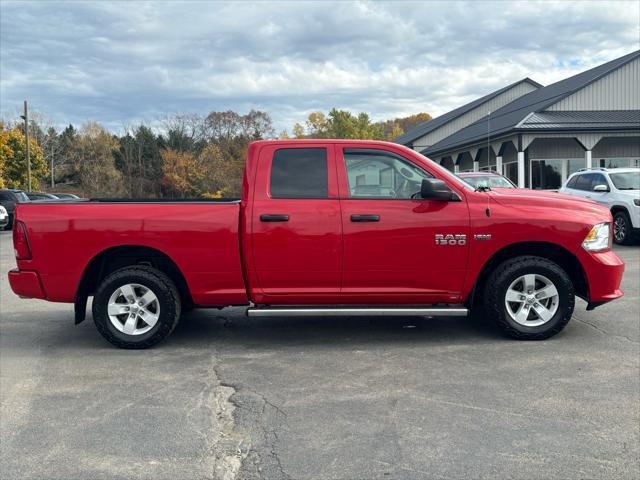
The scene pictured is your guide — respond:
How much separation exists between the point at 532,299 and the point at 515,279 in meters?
0.28

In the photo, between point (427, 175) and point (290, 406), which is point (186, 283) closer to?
point (290, 406)

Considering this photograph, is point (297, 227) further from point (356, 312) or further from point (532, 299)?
point (532, 299)

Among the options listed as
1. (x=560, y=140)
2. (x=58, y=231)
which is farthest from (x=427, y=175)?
(x=560, y=140)

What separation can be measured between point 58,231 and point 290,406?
3.03 meters

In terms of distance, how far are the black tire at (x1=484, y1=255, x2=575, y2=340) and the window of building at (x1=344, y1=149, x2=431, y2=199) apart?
1173mm

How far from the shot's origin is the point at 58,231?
5.95 metres

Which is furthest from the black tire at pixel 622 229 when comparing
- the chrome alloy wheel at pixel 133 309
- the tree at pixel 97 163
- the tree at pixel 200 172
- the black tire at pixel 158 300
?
Result: the tree at pixel 97 163

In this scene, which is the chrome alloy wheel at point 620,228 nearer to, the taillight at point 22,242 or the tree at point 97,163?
the taillight at point 22,242

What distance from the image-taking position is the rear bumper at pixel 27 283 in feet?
19.8

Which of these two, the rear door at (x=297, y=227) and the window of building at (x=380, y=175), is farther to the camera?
the window of building at (x=380, y=175)

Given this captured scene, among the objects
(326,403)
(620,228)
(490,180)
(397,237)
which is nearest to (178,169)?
(490,180)

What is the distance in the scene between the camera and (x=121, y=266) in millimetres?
6352

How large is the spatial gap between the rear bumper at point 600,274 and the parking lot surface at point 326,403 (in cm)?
46

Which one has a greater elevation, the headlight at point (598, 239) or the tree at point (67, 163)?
the tree at point (67, 163)
